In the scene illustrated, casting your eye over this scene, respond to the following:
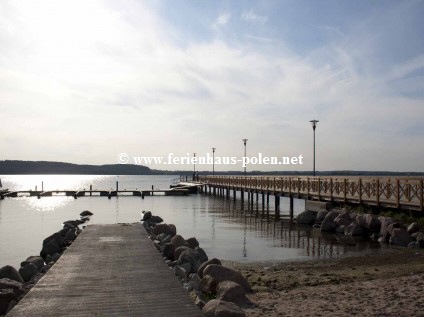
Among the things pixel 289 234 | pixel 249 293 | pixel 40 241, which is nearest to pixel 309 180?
pixel 289 234

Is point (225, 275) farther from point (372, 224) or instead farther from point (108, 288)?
point (372, 224)

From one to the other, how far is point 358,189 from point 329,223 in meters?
2.62

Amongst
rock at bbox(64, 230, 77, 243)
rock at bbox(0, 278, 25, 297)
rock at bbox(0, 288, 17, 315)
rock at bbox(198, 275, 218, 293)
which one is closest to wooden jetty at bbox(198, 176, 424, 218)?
rock at bbox(198, 275, 218, 293)

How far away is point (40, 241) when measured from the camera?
802 inches

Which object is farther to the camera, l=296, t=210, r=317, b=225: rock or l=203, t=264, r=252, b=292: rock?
l=296, t=210, r=317, b=225: rock

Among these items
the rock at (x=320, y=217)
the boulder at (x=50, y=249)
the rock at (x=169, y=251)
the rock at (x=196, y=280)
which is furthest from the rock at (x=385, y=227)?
the boulder at (x=50, y=249)

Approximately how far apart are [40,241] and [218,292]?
1390 centimetres

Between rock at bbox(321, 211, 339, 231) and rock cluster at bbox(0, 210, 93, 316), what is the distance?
35.7 feet

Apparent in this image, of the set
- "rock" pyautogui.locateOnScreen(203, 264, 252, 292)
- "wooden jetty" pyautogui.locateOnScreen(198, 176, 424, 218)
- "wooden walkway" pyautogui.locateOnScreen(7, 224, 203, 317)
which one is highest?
"wooden jetty" pyautogui.locateOnScreen(198, 176, 424, 218)

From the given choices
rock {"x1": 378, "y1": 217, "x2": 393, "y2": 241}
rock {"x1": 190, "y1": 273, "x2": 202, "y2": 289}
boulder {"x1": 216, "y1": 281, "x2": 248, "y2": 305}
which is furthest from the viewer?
rock {"x1": 378, "y1": 217, "x2": 393, "y2": 241}

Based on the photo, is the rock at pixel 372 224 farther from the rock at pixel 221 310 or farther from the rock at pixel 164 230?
the rock at pixel 221 310

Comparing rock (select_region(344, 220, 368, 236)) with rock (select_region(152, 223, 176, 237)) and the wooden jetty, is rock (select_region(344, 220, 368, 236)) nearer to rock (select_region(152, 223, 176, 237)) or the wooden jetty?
the wooden jetty

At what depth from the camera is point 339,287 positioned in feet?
30.9

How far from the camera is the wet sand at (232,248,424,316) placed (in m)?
7.67
